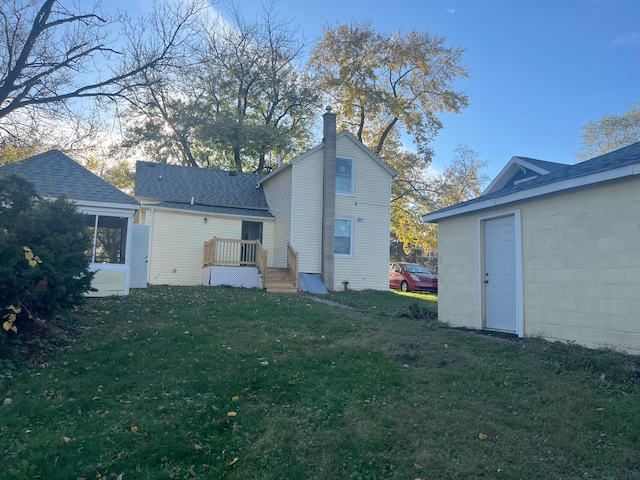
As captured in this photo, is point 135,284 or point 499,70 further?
point 499,70

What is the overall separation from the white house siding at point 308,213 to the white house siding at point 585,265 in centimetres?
1074

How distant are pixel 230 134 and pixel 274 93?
4.51 m

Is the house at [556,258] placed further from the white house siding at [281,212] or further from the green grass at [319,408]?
the white house siding at [281,212]

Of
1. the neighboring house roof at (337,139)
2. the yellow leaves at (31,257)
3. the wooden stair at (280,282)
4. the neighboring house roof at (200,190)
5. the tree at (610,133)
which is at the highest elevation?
the tree at (610,133)

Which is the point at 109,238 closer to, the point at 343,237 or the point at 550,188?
the point at 343,237

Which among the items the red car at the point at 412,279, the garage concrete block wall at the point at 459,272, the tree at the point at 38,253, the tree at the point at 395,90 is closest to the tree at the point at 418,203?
the tree at the point at 395,90

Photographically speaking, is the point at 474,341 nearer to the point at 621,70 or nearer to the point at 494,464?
the point at 494,464

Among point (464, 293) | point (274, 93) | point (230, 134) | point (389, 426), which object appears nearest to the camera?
point (389, 426)

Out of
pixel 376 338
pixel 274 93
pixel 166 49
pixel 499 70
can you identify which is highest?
pixel 274 93

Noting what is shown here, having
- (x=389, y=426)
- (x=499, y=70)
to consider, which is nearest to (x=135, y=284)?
(x=389, y=426)

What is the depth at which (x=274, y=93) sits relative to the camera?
93.4 feet

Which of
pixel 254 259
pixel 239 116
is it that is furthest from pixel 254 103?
pixel 254 259

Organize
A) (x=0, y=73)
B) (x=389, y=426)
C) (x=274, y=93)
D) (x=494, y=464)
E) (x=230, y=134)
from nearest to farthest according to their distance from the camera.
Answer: (x=494, y=464) < (x=389, y=426) < (x=0, y=73) < (x=230, y=134) < (x=274, y=93)

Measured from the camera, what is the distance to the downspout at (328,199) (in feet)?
58.3
